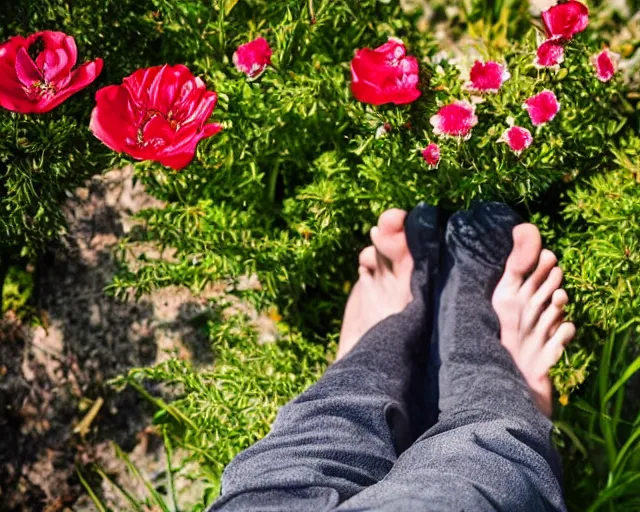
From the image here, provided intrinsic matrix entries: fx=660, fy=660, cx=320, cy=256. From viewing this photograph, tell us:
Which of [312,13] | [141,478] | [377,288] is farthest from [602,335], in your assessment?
[141,478]

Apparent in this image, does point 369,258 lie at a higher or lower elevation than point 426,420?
higher

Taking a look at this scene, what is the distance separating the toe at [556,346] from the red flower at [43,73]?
133cm

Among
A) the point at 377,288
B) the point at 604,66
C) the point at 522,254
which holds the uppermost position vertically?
the point at 604,66

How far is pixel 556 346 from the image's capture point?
177cm

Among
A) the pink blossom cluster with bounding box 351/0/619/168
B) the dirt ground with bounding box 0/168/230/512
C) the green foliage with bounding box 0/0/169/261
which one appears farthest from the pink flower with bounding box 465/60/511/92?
the dirt ground with bounding box 0/168/230/512

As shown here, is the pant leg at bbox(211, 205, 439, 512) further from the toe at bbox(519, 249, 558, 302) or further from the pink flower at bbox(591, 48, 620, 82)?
the pink flower at bbox(591, 48, 620, 82)

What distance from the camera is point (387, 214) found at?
6.03ft

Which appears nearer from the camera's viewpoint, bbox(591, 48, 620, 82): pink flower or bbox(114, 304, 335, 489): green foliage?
bbox(591, 48, 620, 82): pink flower

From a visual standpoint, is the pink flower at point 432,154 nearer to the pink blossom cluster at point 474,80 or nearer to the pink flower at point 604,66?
the pink blossom cluster at point 474,80

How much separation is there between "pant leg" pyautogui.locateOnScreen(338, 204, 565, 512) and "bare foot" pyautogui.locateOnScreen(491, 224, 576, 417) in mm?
46

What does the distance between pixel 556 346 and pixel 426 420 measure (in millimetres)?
407

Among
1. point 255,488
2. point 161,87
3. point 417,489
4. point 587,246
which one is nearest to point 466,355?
point 587,246

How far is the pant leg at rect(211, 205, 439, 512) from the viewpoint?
4.19 ft

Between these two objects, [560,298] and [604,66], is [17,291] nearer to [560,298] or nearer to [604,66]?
[560,298]
